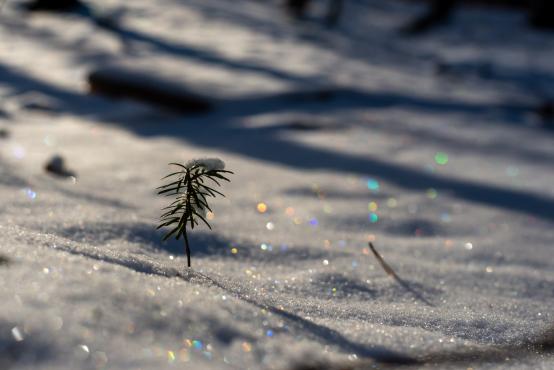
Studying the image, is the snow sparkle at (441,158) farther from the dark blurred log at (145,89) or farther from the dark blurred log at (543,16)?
the dark blurred log at (543,16)

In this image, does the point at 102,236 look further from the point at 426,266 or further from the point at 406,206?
the point at 406,206

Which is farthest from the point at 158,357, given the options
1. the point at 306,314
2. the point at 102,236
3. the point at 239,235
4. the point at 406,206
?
the point at 406,206

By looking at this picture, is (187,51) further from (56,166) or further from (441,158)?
(56,166)

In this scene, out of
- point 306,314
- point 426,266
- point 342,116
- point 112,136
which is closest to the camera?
point 306,314

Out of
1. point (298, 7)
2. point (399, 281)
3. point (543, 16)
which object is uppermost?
point (543, 16)

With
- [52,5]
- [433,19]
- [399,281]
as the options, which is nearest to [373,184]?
[399,281]

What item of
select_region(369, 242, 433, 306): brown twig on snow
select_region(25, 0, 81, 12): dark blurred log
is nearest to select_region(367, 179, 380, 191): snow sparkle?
select_region(369, 242, 433, 306): brown twig on snow
